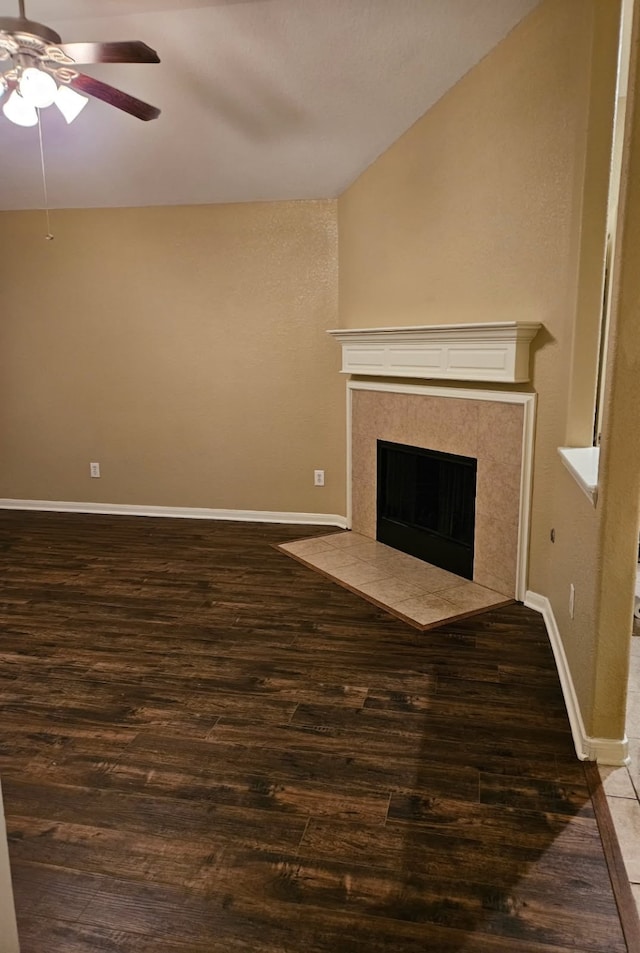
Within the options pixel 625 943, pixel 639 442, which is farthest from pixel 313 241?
pixel 625 943

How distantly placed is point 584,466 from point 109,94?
94.9 inches

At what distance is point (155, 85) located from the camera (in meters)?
3.40

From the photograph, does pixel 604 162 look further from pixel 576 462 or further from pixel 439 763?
pixel 439 763

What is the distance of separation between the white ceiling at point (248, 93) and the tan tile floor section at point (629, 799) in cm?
294

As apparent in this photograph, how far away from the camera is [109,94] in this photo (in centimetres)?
265

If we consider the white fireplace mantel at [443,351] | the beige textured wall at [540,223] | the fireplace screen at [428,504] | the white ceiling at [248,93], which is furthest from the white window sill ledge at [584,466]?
the white ceiling at [248,93]

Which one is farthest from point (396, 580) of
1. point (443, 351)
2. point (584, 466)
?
point (584, 466)

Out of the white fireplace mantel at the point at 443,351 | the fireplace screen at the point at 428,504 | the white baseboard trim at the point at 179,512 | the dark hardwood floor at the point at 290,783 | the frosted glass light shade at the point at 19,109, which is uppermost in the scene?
the frosted glass light shade at the point at 19,109

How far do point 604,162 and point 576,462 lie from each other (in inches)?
49.6

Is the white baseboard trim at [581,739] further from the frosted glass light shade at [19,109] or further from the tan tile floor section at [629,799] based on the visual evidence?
the frosted glass light shade at [19,109]

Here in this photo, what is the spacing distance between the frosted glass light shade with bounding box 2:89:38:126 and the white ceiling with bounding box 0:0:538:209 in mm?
505

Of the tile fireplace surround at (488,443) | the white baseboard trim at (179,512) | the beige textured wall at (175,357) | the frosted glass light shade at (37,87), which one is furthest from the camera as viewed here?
the white baseboard trim at (179,512)

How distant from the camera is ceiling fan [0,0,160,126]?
226 centimetres

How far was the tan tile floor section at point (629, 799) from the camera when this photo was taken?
171 cm
